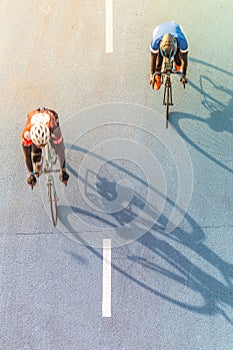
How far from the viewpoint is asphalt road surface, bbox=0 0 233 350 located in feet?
23.7

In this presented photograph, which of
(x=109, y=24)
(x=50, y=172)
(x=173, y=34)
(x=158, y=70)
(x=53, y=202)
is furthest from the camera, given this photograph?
(x=109, y=24)

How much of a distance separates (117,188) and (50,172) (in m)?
1.47

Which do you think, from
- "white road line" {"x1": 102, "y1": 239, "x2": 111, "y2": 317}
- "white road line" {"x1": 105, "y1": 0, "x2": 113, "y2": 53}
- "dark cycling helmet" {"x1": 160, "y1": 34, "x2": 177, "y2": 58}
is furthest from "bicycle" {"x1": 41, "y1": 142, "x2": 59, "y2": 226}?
"white road line" {"x1": 105, "y1": 0, "x2": 113, "y2": 53}

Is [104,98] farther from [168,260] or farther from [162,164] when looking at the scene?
[168,260]

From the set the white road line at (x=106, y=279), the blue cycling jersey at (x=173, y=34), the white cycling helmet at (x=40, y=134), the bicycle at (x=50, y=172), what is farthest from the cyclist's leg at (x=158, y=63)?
the white road line at (x=106, y=279)

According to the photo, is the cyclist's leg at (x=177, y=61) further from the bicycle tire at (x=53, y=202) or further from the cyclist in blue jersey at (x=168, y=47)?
the bicycle tire at (x=53, y=202)

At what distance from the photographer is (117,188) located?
8047mm

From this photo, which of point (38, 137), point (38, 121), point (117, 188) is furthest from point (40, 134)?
point (117, 188)

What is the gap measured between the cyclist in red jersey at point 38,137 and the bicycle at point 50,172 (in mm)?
113

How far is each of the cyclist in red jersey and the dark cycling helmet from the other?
2.24 metres

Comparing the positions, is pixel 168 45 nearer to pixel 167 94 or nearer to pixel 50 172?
pixel 167 94

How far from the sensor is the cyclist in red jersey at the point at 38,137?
6.45 m

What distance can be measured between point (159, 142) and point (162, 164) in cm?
47

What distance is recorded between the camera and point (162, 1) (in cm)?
948
